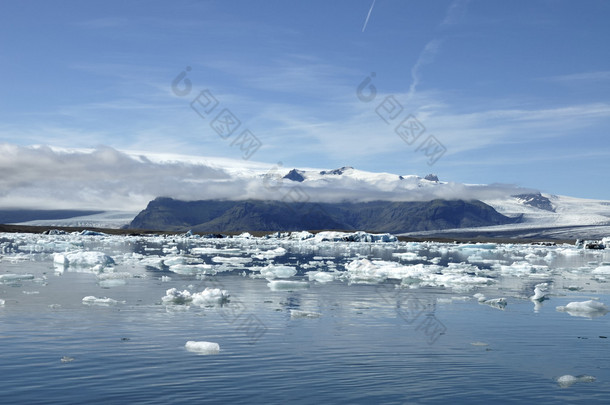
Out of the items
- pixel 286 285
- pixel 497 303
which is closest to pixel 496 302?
pixel 497 303

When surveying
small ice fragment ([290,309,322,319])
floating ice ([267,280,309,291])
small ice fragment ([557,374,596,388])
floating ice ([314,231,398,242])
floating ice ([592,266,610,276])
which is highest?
floating ice ([314,231,398,242])

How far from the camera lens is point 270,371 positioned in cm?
1192

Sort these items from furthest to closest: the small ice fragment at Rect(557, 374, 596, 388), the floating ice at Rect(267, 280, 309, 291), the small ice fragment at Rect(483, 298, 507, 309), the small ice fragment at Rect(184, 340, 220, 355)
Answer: the floating ice at Rect(267, 280, 309, 291) < the small ice fragment at Rect(483, 298, 507, 309) < the small ice fragment at Rect(184, 340, 220, 355) < the small ice fragment at Rect(557, 374, 596, 388)

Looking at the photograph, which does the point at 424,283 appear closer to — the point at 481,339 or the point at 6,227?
the point at 481,339

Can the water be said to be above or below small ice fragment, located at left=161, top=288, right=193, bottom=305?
below

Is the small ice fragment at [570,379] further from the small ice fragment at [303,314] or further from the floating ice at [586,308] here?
the floating ice at [586,308]

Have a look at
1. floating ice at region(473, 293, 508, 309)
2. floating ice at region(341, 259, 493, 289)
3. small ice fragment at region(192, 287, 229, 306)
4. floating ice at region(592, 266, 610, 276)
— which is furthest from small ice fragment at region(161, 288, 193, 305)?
floating ice at region(592, 266, 610, 276)

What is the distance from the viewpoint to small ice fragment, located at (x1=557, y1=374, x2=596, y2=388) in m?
11.2

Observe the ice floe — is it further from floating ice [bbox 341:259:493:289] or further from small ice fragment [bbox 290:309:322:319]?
floating ice [bbox 341:259:493:289]

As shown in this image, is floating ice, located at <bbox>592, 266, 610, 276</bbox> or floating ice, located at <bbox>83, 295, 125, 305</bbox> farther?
floating ice, located at <bbox>592, 266, 610, 276</bbox>

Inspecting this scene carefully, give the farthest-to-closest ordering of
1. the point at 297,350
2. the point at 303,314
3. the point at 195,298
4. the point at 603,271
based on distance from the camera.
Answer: the point at 603,271, the point at 195,298, the point at 303,314, the point at 297,350

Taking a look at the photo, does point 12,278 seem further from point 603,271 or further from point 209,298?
point 603,271

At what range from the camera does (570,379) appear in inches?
450

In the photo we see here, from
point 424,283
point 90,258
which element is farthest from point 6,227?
point 424,283
